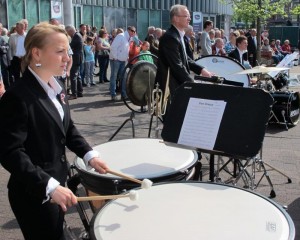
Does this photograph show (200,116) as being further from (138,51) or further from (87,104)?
(138,51)

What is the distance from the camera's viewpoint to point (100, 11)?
25891mm

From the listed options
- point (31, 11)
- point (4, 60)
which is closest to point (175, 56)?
point (4, 60)

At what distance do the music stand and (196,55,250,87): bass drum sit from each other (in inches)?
114

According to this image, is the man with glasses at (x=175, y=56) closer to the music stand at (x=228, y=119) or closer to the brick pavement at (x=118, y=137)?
the brick pavement at (x=118, y=137)

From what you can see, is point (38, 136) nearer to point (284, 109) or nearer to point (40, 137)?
point (40, 137)

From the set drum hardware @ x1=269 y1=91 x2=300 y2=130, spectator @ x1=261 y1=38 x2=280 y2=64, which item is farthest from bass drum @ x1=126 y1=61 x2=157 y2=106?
spectator @ x1=261 y1=38 x2=280 y2=64

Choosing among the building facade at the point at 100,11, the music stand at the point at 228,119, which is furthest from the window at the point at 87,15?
the music stand at the point at 228,119

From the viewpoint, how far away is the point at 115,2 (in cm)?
2714

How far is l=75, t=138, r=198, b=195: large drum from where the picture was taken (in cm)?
236

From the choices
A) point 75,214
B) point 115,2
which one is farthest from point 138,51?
point 115,2

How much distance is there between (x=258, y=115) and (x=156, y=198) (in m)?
0.81

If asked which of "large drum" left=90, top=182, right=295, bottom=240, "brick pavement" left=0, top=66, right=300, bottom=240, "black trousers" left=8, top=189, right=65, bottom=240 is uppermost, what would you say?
"large drum" left=90, top=182, right=295, bottom=240

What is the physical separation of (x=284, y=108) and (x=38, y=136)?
5861 mm

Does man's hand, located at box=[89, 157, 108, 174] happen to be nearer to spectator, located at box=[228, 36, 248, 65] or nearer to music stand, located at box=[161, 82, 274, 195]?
music stand, located at box=[161, 82, 274, 195]
